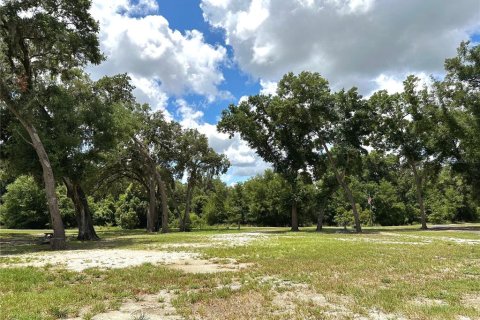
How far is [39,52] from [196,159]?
79.5 feet

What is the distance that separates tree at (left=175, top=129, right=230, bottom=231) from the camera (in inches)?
1681

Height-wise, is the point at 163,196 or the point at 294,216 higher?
the point at 163,196

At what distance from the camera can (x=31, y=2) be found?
60.2 feet

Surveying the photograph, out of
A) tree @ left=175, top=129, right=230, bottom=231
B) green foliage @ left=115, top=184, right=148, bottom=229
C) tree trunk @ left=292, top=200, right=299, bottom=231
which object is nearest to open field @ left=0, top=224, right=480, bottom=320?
tree trunk @ left=292, top=200, right=299, bottom=231

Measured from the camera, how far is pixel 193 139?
4281cm

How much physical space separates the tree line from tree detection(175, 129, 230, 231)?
119mm

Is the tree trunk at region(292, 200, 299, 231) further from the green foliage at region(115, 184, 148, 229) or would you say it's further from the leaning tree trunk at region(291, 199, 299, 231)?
the green foliage at region(115, 184, 148, 229)

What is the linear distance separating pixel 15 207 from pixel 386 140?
172ft

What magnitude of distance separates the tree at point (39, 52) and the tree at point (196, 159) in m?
20.8

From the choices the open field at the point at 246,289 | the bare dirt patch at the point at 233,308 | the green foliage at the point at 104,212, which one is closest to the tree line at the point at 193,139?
the green foliage at the point at 104,212

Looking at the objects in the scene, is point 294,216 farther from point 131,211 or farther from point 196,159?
point 131,211

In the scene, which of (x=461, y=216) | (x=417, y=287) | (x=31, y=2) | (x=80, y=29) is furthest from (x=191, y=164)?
(x=461, y=216)

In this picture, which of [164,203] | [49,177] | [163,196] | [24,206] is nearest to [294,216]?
[164,203]

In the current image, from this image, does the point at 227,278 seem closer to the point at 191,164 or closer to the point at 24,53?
the point at 24,53
